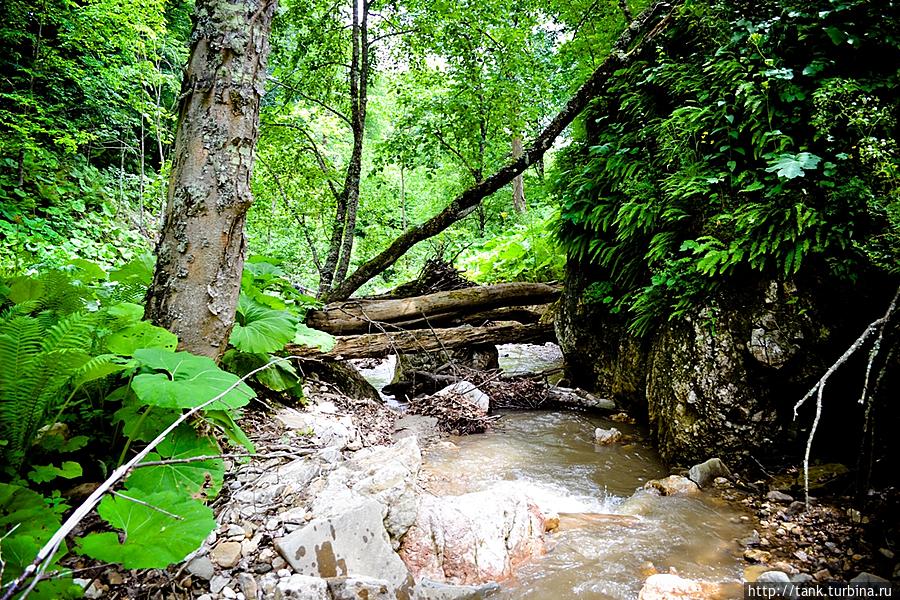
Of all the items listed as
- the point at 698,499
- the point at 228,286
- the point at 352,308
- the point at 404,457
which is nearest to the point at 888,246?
the point at 698,499

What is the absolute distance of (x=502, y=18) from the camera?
6855mm

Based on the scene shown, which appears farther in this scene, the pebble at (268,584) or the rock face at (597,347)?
the rock face at (597,347)

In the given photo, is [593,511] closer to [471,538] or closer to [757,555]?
[757,555]

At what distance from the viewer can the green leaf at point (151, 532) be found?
1.24m

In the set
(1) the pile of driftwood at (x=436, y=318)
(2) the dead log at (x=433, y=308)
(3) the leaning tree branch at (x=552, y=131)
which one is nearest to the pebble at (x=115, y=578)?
(1) the pile of driftwood at (x=436, y=318)

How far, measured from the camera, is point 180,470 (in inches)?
71.1

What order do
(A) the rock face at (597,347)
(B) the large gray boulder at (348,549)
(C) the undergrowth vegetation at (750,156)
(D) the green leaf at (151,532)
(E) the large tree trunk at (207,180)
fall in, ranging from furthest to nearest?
(A) the rock face at (597,347) → (C) the undergrowth vegetation at (750,156) → (E) the large tree trunk at (207,180) → (B) the large gray boulder at (348,549) → (D) the green leaf at (151,532)

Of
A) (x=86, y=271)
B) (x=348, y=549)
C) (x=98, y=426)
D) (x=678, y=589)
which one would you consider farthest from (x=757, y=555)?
(x=86, y=271)

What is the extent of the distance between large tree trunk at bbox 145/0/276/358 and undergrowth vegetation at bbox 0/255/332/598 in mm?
378

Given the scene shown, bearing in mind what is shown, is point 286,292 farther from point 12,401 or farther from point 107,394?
point 12,401

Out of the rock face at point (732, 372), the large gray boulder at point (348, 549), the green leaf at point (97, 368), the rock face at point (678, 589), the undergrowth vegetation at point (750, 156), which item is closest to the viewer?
the green leaf at point (97, 368)

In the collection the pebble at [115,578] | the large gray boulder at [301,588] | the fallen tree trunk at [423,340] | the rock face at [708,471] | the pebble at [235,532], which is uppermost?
the fallen tree trunk at [423,340]

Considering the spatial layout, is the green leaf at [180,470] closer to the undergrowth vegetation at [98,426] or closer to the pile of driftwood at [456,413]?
the undergrowth vegetation at [98,426]

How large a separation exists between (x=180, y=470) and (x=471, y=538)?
1674 mm
